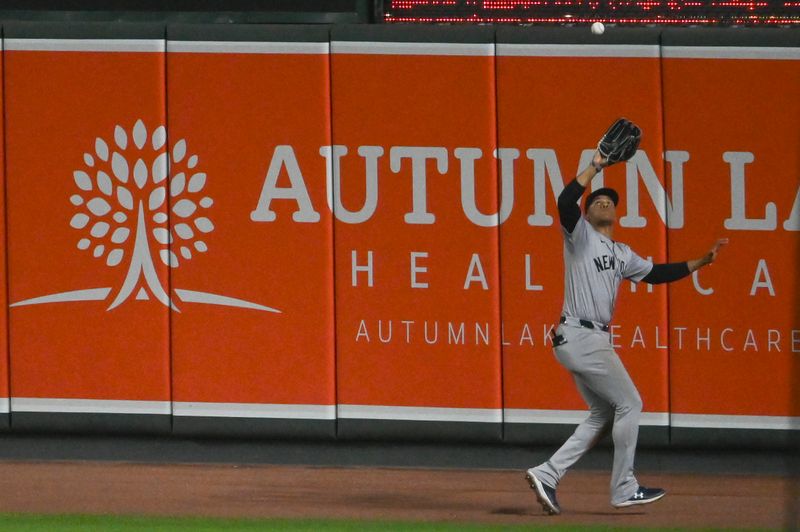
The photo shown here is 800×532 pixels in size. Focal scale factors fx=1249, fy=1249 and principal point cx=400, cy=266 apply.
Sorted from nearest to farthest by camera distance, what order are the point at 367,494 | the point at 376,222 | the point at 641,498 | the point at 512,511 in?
1. the point at 641,498
2. the point at 512,511
3. the point at 367,494
4. the point at 376,222

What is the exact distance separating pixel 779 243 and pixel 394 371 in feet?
9.26

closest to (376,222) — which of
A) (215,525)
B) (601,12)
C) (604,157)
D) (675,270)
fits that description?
(601,12)

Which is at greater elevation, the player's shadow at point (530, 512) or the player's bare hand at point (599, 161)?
the player's bare hand at point (599, 161)

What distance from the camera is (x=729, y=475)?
8.52 meters

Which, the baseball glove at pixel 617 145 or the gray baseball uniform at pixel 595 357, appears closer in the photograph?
the baseball glove at pixel 617 145

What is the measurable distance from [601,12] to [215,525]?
461cm

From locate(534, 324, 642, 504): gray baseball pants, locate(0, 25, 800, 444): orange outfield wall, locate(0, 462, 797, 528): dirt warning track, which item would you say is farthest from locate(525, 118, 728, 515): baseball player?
locate(0, 25, 800, 444): orange outfield wall

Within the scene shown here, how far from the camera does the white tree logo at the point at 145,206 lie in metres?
8.88

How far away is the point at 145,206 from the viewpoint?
29.3ft

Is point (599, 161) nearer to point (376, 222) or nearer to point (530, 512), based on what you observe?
point (530, 512)

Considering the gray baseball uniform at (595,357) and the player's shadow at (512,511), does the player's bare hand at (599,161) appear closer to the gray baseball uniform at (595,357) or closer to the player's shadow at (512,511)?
the gray baseball uniform at (595,357)

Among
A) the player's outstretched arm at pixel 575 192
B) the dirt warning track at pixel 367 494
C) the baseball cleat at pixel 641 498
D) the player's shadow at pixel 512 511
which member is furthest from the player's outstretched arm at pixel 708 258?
the player's shadow at pixel 512 511

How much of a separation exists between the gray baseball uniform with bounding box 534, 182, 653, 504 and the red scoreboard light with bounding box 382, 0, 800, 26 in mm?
2576

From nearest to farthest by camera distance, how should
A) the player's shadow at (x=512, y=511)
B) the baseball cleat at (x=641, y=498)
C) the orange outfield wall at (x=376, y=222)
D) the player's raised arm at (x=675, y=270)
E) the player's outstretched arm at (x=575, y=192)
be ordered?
the player's outstretched arm at (x=575, y=192) → the baseball cleat at (x=641, y=498) → the player's raised arm at (x=675, y=270) → the player's shadow at (x=512, y=511) → the orange outfield wall at (x=376, y=222)
